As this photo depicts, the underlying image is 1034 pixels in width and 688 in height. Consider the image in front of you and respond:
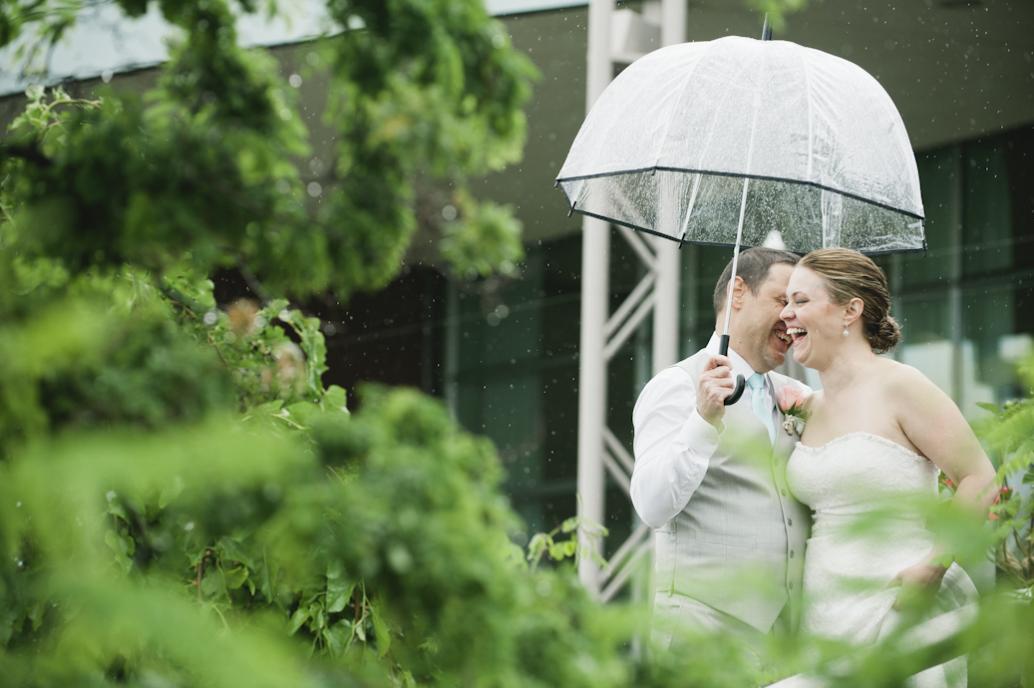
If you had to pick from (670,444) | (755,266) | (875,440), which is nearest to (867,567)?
(670,444)

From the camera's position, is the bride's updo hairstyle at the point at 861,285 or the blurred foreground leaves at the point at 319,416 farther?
the bride's updo hairstyle at the point at 861,285

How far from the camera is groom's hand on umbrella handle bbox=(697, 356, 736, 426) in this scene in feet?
9.36

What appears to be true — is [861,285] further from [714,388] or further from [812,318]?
[714,388]

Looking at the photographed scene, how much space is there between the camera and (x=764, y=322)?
11.0 feet

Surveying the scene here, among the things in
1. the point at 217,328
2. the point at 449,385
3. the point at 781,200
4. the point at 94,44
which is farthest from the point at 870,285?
the point at 449,385

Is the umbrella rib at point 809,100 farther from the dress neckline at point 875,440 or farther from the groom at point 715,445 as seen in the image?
the dress neckline at point 875,440

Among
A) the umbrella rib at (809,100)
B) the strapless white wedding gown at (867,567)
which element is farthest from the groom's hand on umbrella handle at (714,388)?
the strapless white wedding gown at (867,567)

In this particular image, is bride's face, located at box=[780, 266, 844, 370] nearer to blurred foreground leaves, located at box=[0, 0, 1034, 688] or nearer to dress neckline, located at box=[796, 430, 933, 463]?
dress neckline, located at box=[796, 430, 933, 463]

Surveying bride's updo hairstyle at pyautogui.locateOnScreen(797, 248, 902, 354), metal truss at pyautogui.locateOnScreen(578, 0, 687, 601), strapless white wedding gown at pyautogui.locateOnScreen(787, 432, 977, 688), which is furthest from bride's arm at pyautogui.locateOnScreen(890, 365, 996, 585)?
metal truss at pyautogui.locateOnScreen(578, 0, 687, 601)

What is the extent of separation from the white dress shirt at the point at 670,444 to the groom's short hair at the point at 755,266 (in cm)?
18

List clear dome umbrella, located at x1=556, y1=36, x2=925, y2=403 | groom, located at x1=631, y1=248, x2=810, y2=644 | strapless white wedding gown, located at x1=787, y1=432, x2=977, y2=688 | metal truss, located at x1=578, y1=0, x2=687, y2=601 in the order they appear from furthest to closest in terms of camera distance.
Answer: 1. metal truss, located at x1=578, y1=0, x2=687, y2=601
2. clear dome umbrella, located at x1=556, y1=36, x2=925, y2=403
3. groom, located at x1=631, y1=248, x2=810, y2=644
4. strapless white wedding gown, located at x1=787, y1=432, x2=977, y2=688

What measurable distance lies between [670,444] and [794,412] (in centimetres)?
51

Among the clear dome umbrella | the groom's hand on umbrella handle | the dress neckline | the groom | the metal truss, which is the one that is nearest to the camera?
the groom's hand on umbrella handle

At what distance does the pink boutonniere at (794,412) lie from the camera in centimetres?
339
